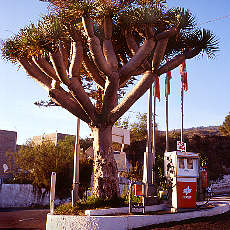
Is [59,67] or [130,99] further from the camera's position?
[130,99]

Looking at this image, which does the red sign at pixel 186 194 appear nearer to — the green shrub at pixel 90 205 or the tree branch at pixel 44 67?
the green shrub at pixel 90 205

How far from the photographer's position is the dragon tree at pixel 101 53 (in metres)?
10.4

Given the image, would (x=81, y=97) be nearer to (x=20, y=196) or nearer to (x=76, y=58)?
(x=76, y=58)

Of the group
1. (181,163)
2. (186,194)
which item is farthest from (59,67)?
(186,194)

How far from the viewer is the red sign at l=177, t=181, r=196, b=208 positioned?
997 centimetres

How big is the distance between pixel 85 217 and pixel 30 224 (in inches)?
157

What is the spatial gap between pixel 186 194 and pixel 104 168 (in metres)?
2.65

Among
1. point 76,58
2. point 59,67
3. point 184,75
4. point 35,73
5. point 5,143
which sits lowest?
point 5,143

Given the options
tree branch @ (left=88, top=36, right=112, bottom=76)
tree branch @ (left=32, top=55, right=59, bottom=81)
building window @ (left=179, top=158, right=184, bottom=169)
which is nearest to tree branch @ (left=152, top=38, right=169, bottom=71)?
tree branch @ (left=88, top=36, right=112, bottom=76)

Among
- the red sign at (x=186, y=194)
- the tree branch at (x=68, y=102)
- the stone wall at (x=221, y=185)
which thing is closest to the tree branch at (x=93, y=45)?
the tree branch at (x=68, y=102)

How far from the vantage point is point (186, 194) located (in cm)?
1012

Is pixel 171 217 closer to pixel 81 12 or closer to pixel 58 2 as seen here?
pixel 81 12

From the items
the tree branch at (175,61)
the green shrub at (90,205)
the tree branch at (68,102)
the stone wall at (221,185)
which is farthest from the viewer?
the stone wall at (221,185)

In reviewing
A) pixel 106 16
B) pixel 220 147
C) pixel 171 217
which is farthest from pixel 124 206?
pixel 220 147
